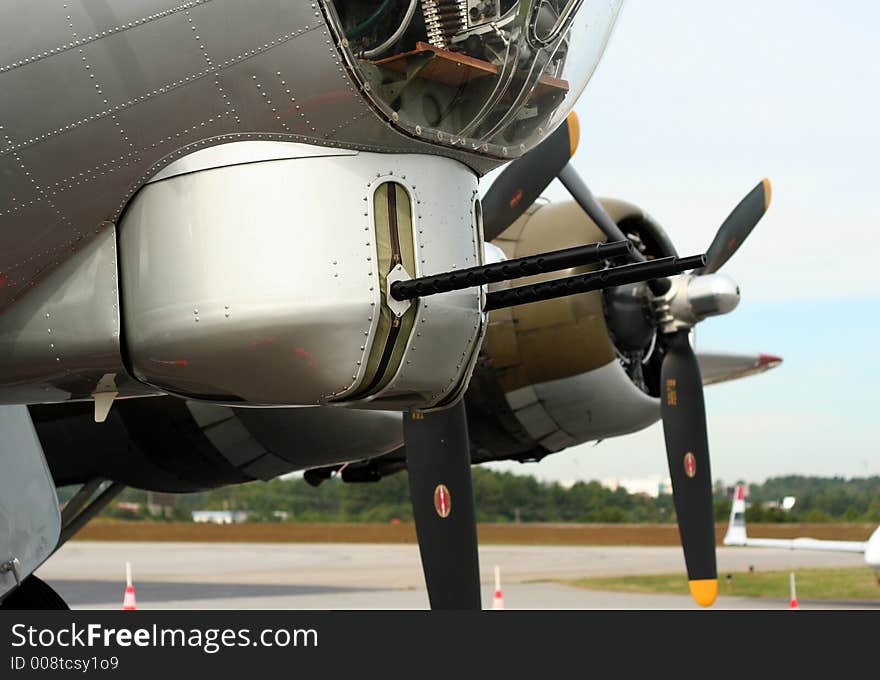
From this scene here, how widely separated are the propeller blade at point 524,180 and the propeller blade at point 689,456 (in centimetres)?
278

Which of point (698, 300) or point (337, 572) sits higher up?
point (698, 300)

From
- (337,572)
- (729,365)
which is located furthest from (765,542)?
(729,365)

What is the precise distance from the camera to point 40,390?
5.98 m

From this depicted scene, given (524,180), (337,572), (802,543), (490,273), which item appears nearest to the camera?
(490,273)

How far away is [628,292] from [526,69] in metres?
7.70

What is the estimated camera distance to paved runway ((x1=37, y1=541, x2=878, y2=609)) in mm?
24609

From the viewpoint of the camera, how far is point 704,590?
12.1 meters

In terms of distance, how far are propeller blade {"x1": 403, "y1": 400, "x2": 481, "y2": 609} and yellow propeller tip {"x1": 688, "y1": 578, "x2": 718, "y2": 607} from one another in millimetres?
2945

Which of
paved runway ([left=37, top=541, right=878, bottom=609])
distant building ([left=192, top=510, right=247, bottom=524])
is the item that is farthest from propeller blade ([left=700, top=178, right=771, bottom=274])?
distant building ([left=192, top=510, right=247, bottom=524])

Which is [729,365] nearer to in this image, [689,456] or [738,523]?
[689,456]

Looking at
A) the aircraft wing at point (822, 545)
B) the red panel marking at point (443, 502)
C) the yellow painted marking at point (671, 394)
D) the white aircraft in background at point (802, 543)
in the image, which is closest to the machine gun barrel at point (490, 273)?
the red panel marking at point (443, 502)

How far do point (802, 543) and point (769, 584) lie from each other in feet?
6.07
